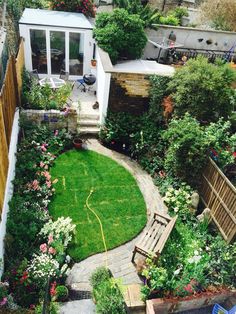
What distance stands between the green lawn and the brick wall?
88.7 inches

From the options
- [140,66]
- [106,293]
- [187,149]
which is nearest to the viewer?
[106,293]

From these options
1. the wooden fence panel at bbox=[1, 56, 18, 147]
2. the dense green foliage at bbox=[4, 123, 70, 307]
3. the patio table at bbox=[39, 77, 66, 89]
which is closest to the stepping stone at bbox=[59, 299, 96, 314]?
the dense green foliage at bbox=[4, 123, 70, 307]

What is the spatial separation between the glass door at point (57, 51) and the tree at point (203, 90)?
608 centimetres

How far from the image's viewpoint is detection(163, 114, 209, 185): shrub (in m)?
9.15

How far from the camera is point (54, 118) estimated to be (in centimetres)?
1147

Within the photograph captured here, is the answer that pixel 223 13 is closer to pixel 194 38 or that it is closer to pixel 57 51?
pixel 194 38

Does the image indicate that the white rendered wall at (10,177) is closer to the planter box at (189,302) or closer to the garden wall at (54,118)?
the garden wall at (54,118)

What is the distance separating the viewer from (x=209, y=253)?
8.07m

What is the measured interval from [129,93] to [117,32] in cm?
269

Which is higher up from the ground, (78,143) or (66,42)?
(66,42)

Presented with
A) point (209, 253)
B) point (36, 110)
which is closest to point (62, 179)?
point (36, 110)

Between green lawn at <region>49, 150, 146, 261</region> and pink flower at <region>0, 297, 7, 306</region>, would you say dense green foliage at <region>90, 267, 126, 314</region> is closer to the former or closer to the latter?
green lawn at <region>49, 150, 146, 261</region>

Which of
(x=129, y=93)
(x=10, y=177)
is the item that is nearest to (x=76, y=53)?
(x=129, y=93)

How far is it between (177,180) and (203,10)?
41.4 ft
